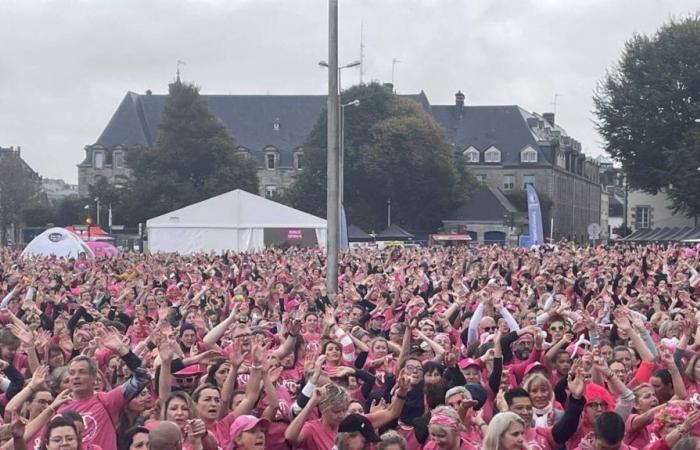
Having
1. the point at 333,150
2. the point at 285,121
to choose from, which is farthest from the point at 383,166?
the point at 333,150

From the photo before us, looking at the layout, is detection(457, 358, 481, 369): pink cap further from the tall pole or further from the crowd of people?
the tall pole

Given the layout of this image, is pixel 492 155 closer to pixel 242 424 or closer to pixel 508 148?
pixel 508 148

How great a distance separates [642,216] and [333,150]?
187 feet

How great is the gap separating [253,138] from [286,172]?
13.3 ft

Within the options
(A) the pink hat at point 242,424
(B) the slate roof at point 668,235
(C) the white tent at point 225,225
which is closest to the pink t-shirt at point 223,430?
(A) the pink hat at point 242,424

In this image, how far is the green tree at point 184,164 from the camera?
78188mm

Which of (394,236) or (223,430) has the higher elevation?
(394,236)

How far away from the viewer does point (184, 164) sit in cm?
8062

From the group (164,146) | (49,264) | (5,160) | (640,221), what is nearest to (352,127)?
(164,146)

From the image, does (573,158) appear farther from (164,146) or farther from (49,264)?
(49,264)

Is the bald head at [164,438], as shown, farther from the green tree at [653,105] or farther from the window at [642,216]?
the window at [642,216]

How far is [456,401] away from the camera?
24.6ft

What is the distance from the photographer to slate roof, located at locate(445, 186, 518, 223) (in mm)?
88125

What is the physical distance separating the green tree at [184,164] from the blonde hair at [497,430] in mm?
72122
